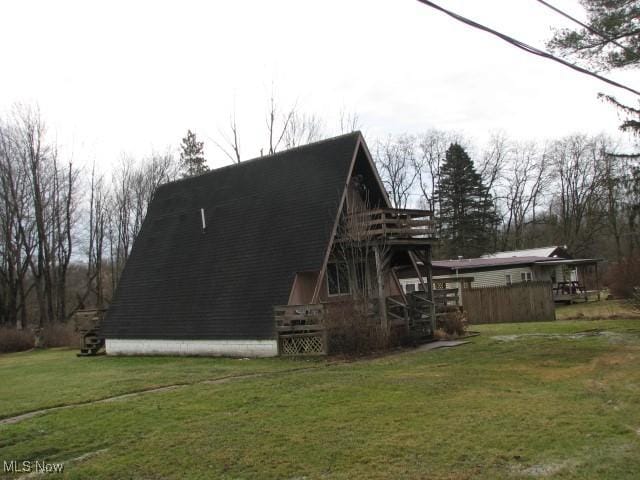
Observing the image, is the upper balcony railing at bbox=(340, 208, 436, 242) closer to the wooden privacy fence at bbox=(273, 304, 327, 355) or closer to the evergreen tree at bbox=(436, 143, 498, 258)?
the wooden privacy fence at bbox=(273, 304, 327, 355)

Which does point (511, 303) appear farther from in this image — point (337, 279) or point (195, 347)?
point (195, 347)

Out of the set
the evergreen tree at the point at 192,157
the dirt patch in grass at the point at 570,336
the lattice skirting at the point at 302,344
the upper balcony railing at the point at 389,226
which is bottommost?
the dirt patch in grass at the point at 570,336

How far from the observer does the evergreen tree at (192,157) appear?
172 feet

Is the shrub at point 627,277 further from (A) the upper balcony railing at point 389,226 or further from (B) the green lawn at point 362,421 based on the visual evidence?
(B) the green lawn at point 362,421

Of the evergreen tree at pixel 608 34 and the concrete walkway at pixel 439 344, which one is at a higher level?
the evergreen tree at pixel 608 34

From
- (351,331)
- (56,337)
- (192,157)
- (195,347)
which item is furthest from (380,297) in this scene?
(192,157)

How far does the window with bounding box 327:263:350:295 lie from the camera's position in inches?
750

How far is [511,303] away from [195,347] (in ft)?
51.2

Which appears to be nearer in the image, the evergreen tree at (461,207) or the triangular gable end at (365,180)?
the triangular gable end at (365,180)

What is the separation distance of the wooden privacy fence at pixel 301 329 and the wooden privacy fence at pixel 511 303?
1413 centimetres

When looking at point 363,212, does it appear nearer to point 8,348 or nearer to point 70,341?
point 70,341

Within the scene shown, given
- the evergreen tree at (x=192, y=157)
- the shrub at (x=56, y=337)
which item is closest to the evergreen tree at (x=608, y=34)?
the shrub at (x=56, y=337)

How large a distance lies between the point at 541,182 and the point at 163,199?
48.3 meters

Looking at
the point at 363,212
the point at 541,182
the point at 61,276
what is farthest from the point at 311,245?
the point at 541,182
